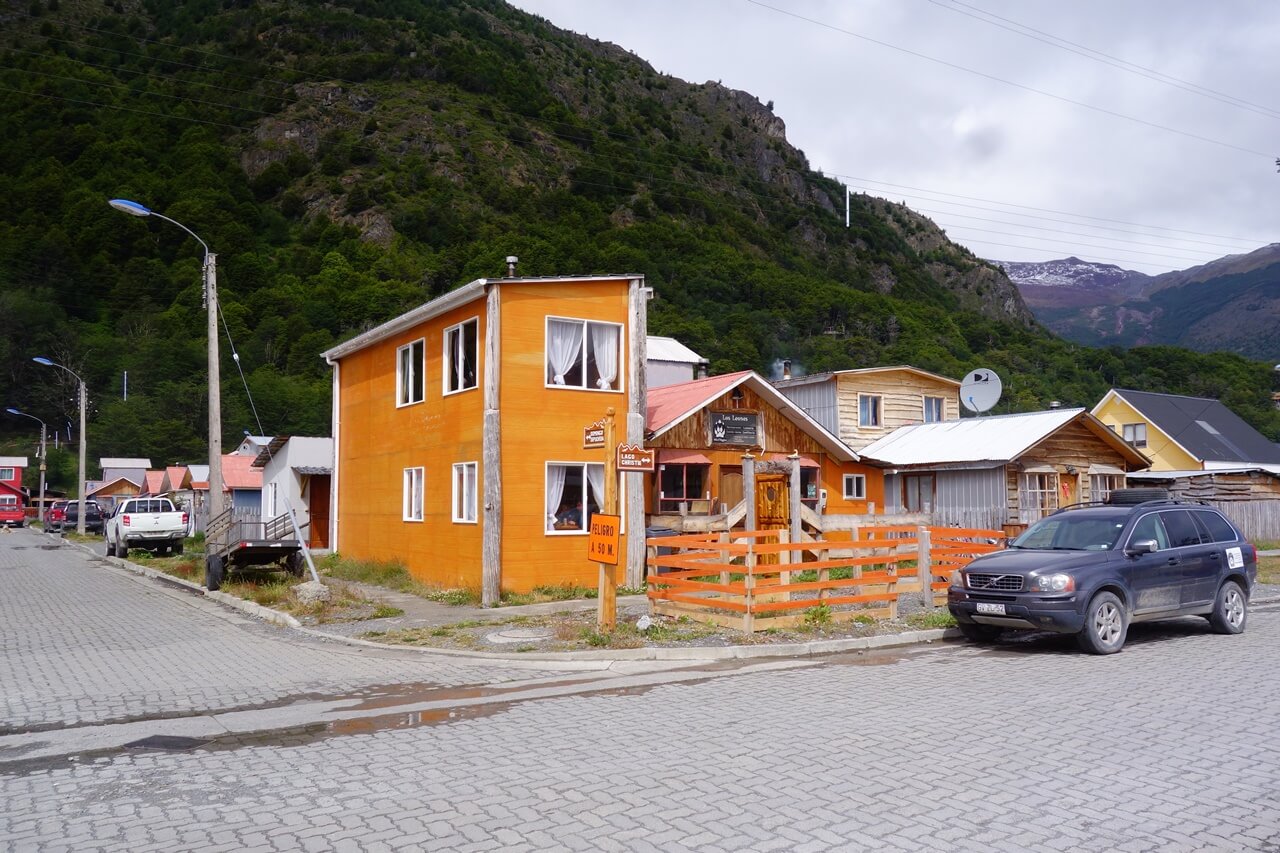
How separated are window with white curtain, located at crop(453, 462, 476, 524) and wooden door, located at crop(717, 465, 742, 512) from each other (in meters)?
5.94

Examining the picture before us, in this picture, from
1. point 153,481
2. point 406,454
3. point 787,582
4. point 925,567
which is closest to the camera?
point 787,582

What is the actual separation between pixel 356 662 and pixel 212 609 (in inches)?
302

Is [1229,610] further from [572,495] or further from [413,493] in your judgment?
[413,493]

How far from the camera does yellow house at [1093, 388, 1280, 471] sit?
158 feet

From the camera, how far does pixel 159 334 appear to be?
8906 centimetres

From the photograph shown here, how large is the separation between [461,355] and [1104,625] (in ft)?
42.1

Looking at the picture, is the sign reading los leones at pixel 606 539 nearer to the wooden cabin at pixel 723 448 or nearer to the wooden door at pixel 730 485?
the wooden cabin at pixel 723 448

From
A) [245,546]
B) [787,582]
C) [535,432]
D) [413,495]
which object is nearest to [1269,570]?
[787,582]

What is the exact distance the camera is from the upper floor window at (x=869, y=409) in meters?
34.6

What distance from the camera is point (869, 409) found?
34.9 m

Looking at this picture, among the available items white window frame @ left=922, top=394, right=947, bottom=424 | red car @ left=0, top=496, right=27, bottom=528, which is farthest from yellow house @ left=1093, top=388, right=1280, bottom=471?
red car @ left=0, top=496, right=27, bottom=528

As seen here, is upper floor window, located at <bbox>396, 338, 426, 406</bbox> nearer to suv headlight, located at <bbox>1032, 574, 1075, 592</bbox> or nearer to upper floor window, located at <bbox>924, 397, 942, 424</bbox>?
suv headlight, located at <bbox>1032, 574, 1075, 592</bbox>

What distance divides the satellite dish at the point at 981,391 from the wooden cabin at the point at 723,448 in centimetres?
864

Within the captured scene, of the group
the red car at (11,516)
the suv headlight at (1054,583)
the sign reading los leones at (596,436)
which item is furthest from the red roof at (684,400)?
the red car at (11,516)
